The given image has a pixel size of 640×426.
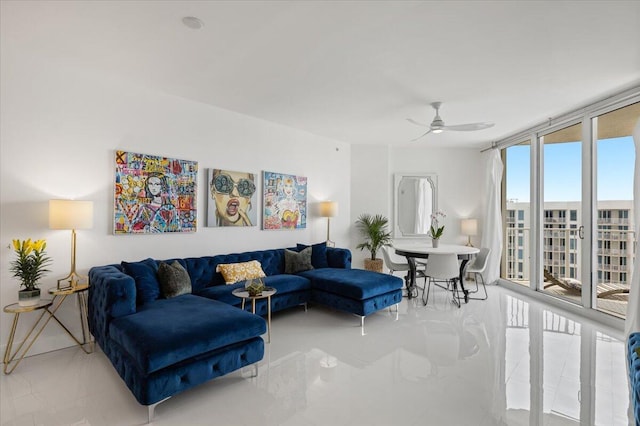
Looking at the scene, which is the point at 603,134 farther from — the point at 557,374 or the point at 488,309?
the point at 557,374

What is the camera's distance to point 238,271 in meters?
3.88

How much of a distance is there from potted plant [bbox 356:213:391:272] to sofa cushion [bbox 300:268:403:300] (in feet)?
5.84

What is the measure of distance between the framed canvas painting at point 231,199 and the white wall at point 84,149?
11 centimetres

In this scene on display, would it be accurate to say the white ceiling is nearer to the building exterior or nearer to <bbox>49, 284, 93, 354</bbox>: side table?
the building exterior

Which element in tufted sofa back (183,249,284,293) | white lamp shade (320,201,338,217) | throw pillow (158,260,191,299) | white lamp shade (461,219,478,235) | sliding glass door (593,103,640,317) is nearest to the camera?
throw pillow (158,260,191,299)

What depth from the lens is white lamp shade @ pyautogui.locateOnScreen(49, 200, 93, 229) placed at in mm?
2789

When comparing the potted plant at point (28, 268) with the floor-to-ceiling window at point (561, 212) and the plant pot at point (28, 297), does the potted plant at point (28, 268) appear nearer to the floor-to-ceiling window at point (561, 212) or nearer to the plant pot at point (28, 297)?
the plant pot at point (28, 297)

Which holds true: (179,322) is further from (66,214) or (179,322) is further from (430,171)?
(430,171)

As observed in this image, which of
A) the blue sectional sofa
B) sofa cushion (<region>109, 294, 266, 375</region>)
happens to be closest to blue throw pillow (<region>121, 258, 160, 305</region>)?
the blue sectional sofa

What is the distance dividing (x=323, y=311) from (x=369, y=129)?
318 cm

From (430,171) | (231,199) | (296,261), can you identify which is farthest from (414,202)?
(231,199)

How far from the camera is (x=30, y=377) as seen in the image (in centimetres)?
253

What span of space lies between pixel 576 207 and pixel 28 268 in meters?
6.78

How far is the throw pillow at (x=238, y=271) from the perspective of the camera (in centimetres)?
381
